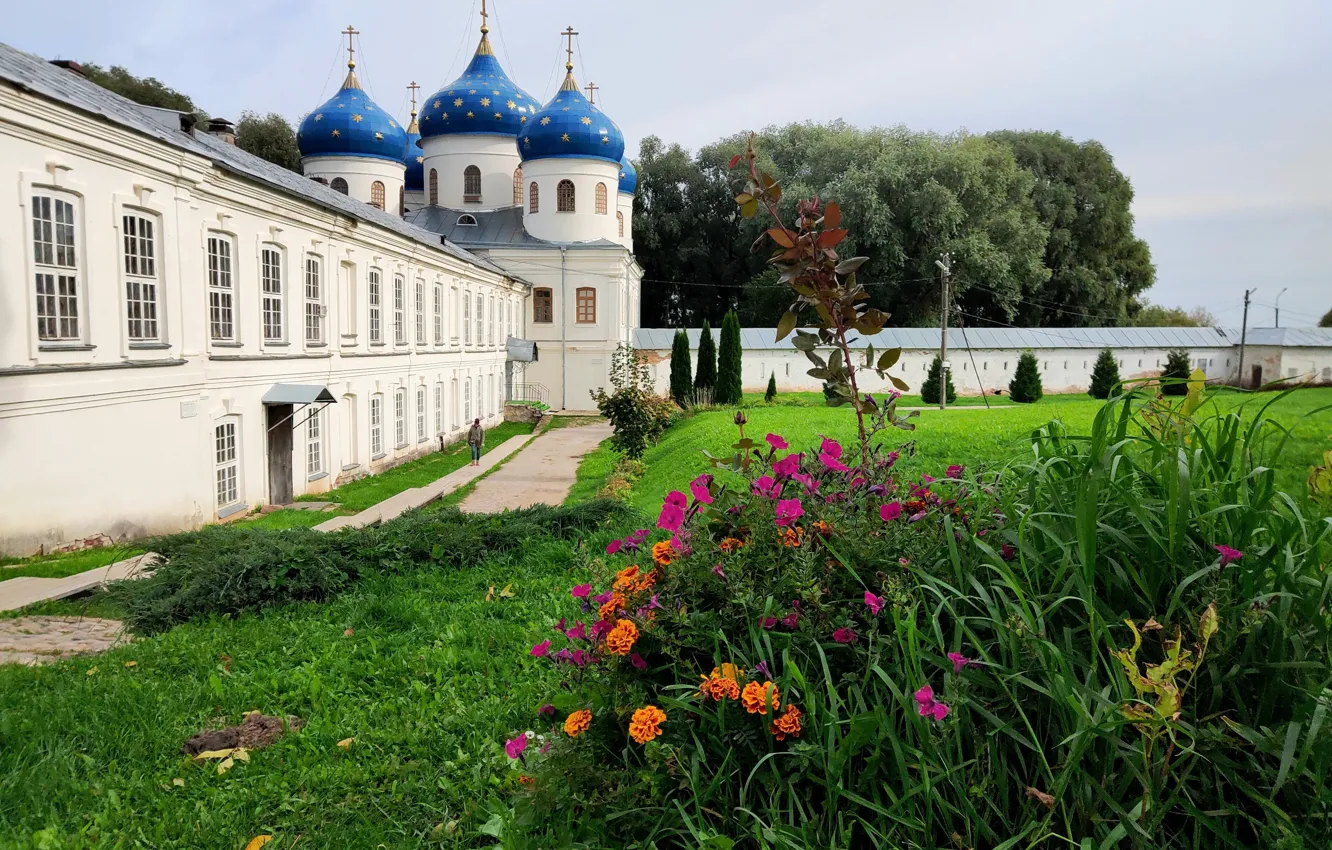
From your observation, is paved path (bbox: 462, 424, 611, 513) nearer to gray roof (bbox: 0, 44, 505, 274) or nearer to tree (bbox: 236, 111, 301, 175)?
gray roof (bbox: 0, 44, 505, 274)

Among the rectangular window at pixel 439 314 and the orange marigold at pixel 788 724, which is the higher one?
the rectangular window at pixel 439 314

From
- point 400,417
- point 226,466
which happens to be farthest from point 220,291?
point 400,417

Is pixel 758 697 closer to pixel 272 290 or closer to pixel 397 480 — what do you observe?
pixel 272 290

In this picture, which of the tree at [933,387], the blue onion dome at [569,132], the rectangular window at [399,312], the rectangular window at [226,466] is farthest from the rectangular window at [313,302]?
the tree at [933,387]

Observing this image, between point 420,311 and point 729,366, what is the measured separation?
36.4 feet

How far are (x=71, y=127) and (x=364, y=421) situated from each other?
1013 centimetres

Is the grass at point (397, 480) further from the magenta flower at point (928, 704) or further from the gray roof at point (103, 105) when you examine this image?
the magenta flower at point (928, 704)

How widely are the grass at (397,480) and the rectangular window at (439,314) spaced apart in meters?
3.13

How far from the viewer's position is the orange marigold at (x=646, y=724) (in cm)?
266

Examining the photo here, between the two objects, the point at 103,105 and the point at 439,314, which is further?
the point at 439,314

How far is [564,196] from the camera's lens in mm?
38906

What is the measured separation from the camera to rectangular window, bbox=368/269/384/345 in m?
21.3

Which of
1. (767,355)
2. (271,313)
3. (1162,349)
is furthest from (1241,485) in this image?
(1162,349)

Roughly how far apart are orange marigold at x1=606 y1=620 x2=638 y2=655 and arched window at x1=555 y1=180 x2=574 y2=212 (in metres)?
37.4
